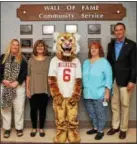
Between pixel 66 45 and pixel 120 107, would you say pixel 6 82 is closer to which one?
pixel 66 45

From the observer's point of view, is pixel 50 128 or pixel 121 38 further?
pixel 50 128

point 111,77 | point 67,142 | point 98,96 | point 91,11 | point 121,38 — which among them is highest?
point 91,11

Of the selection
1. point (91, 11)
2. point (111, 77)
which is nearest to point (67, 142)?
point (111, 77)

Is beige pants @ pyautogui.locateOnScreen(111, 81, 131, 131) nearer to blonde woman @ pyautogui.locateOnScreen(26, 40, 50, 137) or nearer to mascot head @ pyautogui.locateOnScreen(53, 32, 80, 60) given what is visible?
mascot head @ pyautogui.locateOnScreen(53, 32, 80, 60)

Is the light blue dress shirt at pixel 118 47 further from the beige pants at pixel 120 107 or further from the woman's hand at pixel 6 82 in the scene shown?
the woman's hand at pixel 6 82

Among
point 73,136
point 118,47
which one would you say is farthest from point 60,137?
point 118,47

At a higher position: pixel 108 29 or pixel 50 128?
pixel 108 29

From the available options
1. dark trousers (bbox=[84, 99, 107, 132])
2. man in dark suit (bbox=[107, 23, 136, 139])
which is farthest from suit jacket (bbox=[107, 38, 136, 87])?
dark trousers (bbox=[84, 99, 107, 132])

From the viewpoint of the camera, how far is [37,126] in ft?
12.1

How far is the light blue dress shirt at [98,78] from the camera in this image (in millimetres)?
3301

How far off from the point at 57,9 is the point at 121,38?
888 millimetres

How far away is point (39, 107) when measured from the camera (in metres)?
3.45

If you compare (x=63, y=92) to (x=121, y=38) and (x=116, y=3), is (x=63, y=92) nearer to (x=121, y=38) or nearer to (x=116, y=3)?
(x=121, y=38)

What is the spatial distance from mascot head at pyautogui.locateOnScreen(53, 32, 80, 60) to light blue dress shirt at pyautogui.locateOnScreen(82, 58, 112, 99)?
26 cm
